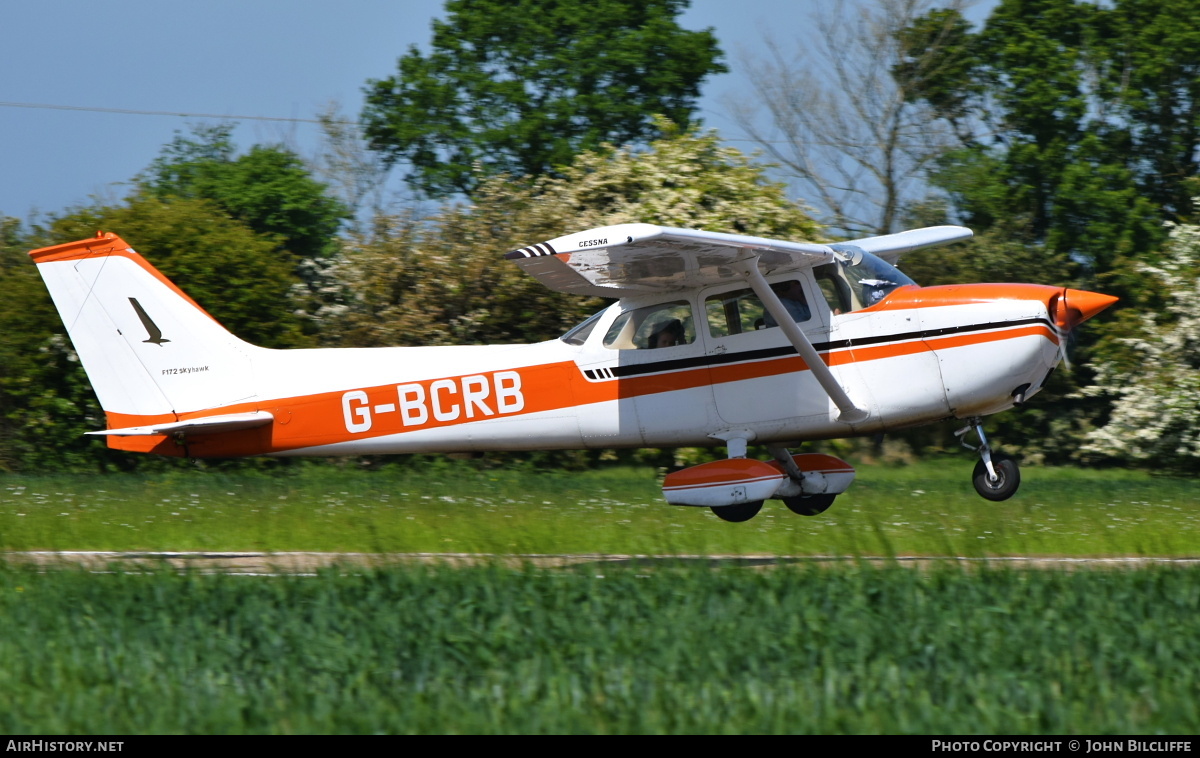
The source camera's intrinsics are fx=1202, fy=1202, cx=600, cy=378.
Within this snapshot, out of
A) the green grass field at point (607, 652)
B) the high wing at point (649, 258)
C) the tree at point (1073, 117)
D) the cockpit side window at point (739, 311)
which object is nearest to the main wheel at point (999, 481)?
the cockpit side window at point (739, 311)

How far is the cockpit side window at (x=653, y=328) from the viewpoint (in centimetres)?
1109

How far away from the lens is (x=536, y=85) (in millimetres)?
35781

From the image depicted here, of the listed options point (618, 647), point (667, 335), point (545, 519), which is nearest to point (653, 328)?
point (667, 335)

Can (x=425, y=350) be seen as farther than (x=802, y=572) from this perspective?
Yes

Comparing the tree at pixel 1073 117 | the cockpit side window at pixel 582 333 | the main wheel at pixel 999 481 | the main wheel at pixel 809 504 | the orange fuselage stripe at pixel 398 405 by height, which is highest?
the tree at pixel 1073 117

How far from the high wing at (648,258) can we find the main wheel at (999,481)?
8.06ft

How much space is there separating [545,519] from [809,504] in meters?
2.63

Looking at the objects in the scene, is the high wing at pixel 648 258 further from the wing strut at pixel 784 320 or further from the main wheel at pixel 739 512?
the main wheel at pixel 739 512

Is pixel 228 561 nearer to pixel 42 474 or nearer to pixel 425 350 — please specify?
pixel 425 350

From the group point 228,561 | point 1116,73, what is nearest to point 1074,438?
point 1116,73

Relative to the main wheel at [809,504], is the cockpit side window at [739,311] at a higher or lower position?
higher

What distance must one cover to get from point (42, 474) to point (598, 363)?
466 inches

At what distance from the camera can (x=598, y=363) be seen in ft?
36.8

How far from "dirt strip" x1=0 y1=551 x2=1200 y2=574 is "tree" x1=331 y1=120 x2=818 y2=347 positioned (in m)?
9.37
